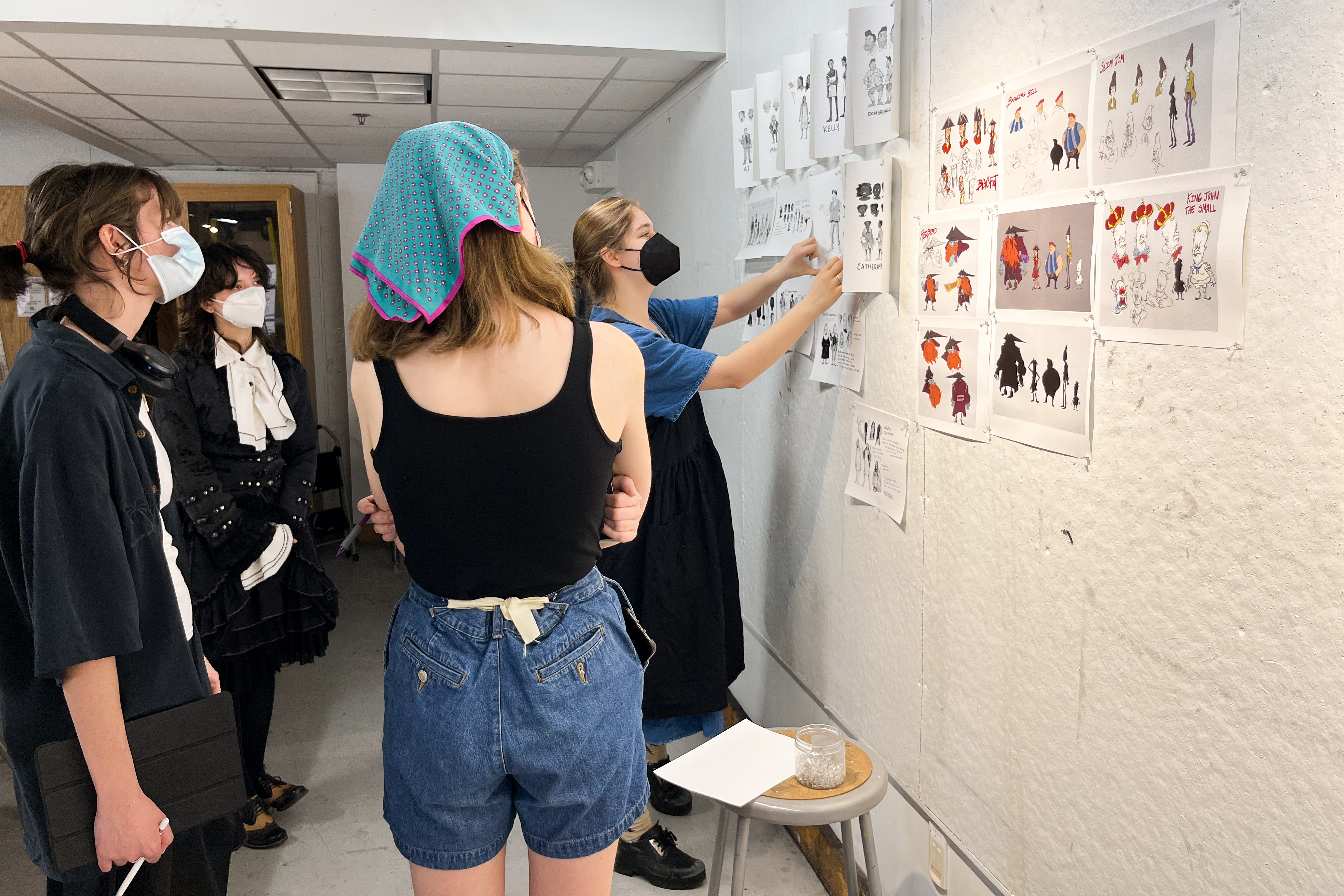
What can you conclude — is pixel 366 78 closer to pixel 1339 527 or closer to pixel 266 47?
pixel 266 47

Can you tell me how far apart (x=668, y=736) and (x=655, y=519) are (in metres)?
0.63

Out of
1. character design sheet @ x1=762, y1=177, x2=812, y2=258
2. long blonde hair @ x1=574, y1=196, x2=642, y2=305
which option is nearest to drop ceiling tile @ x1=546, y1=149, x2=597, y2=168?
character design sheet @ x1=762, y1=177, x2=812, y2=258

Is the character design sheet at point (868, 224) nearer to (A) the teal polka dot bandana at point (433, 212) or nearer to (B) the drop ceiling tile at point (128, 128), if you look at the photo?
(A) the teal polka dot bandana at point (433, 212)

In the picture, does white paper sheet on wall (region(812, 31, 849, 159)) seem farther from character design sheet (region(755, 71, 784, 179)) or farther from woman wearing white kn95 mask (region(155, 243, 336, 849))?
woman wearing white kn95 mask (region(155, 243, 336, 849))

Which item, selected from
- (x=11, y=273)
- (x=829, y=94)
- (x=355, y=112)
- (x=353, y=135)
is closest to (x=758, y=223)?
(x=829, y=94)

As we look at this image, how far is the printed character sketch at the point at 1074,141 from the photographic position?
1.30m

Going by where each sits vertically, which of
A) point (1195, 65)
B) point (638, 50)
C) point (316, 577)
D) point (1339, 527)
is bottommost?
point (316, 577)

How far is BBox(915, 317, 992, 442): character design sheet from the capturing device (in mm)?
1602

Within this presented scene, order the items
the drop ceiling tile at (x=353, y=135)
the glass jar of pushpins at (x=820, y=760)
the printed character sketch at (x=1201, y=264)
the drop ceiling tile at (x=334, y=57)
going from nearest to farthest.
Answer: the printed character sketch at (x=1201, y=264) → the glass jar of pushpins at (x=820, y=760) → the drop ceiling tile at (x=334, y=57) → the drop ceiling tile at (x=353, y=135)

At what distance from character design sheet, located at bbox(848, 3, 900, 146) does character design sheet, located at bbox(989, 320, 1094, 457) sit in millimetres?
591

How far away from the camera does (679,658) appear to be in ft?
7.98

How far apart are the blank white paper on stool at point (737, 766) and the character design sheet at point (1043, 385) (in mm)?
718

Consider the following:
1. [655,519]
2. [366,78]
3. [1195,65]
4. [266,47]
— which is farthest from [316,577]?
[1195,65]

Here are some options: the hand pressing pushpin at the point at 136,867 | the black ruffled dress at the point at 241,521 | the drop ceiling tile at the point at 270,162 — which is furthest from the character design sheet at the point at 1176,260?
the drop ceiling tile at the point at 270,162
